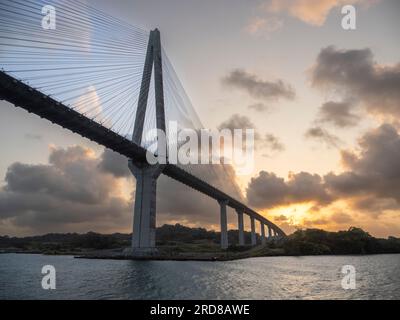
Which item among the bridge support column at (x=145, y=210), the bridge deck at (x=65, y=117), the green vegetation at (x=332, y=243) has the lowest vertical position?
the green vegetation at (x=332, y=243)

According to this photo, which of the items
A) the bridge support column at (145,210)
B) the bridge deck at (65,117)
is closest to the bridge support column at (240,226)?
the bridge deck at (65,117)

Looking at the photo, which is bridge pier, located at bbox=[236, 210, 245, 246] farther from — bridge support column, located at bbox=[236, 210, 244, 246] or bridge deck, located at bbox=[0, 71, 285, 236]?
bridge deck, located at bbox=[0, 71, 285, 236]

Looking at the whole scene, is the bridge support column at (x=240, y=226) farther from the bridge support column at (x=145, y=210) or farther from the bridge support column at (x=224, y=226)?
the bridge support column at (x=145, y=210)

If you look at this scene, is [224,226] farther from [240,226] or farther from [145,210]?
[145,210]

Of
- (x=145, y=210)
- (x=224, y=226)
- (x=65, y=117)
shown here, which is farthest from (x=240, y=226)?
(x=65, y=117)

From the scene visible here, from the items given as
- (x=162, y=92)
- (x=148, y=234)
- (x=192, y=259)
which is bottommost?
(x=192, y=259)

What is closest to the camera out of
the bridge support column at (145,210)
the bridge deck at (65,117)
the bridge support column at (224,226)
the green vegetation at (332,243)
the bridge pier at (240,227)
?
the bridge deck at (65,117)
